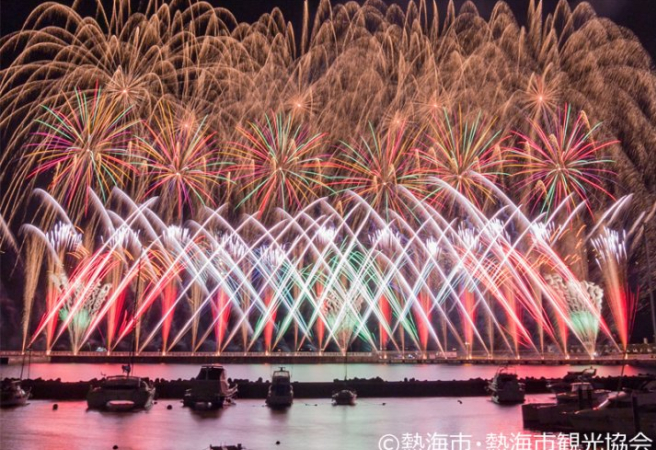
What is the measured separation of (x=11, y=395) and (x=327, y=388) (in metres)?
15.3

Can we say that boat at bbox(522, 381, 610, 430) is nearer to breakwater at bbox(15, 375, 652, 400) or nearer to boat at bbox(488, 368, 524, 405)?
boat at bbox(488, 368, 524, 405)

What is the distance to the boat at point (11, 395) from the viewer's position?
31.6 meters

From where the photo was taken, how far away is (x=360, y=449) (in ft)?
70.0

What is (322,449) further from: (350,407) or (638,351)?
(638,351)

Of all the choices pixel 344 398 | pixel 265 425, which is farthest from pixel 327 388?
pixel 265 425

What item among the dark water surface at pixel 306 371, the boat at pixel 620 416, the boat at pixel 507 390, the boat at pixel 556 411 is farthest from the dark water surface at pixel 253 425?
the dark water surface at pixel 306 371

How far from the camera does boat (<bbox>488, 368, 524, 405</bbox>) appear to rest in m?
33.8

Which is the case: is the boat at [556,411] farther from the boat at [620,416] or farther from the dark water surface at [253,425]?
the boat at [620,416]

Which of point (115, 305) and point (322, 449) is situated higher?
point (115, 305)

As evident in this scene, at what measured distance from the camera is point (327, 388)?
120 feet

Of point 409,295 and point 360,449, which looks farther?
point 409,295

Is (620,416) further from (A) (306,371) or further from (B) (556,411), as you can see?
(A) (306,371)

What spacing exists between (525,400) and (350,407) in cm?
940

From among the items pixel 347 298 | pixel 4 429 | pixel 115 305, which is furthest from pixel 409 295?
pixel 4 429
